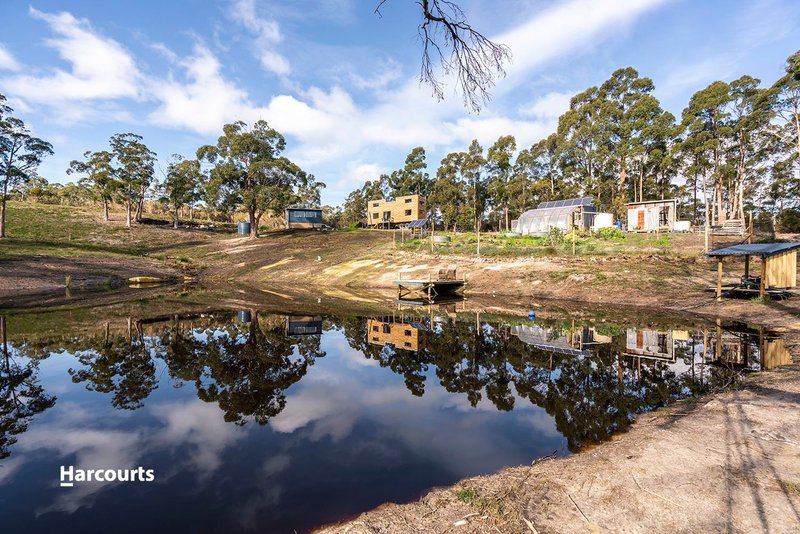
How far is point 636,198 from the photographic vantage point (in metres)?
63.3

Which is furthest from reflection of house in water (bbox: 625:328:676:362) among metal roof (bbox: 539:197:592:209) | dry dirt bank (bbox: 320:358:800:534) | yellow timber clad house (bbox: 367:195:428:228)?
yellow timber clad house (bbox: 367:195:428:228)

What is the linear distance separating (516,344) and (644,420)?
6839 millimetres

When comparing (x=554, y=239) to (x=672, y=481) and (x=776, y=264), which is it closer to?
(x=776, y=264)

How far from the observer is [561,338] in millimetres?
15047

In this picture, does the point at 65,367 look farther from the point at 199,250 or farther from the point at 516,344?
the point at 199,250

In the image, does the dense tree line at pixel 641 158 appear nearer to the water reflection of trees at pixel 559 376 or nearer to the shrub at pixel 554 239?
the shrub at pixel 554 239

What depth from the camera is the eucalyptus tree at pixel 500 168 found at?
72875 mm

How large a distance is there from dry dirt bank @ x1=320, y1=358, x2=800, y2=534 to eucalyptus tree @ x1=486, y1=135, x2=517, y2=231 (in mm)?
68622

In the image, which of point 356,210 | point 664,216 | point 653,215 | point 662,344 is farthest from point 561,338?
point 356,210

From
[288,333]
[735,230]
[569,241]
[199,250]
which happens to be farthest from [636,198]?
[199,250]

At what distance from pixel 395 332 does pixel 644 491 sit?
12647mm

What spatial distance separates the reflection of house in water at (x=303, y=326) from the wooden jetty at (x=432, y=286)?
948 cm

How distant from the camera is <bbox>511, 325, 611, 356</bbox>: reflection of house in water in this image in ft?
43.7

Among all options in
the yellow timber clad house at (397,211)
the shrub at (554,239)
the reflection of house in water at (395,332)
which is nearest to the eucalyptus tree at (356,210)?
the yellow timber clad house at (397,211)
